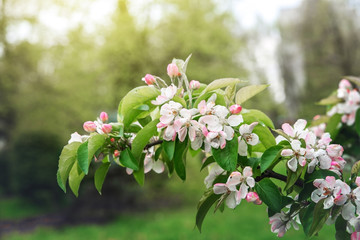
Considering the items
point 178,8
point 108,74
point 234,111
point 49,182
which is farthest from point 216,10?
point 234,111

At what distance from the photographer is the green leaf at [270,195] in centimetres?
101

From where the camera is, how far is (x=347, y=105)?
175 centimetres

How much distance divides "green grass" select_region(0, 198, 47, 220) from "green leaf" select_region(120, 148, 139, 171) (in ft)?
25.8

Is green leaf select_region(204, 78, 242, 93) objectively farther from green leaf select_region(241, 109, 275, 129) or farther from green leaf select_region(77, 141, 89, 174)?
green leaf select_region(77, 141, 89, 174)

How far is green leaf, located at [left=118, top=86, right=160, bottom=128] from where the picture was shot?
43.3 inches

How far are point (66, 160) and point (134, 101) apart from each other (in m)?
0.26

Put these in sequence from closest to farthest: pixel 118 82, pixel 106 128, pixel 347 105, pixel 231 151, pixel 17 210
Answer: pixel 231 151 < pixel 106 128 < pixel 347 105 < pixel 17 210 < pixel 118 82

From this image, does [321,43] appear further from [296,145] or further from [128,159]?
[128,159]

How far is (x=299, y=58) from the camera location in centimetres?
1510

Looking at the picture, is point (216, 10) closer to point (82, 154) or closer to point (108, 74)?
point (108, 74)

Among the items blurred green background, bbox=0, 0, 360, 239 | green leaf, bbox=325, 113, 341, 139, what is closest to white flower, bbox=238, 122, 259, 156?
green leaf, bbox=325, 113, 341, 139

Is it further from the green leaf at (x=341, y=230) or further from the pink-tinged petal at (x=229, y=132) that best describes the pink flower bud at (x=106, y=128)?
the green leaf at (x=341, y=230)

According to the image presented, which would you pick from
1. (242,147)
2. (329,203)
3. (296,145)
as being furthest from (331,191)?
(242,147)

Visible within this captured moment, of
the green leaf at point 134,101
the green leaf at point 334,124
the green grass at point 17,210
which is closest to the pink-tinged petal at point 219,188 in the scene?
the green leaf at point 134,101
